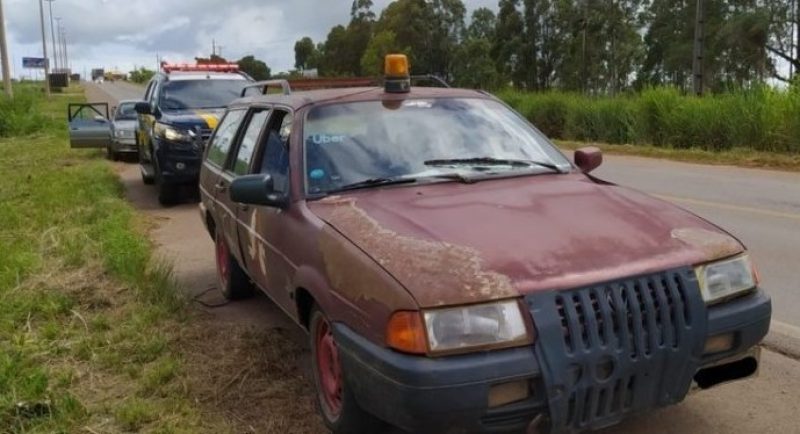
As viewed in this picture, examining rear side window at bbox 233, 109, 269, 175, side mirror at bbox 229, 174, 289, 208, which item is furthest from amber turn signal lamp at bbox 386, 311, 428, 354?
rear side window at bbox 233, 109, 269, 175

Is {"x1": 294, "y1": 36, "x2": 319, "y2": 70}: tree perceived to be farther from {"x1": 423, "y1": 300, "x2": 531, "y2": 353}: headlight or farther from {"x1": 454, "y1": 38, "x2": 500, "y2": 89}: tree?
{"x1": 423, "y1": 300, "x2": 531, "y2": 353}: headlight

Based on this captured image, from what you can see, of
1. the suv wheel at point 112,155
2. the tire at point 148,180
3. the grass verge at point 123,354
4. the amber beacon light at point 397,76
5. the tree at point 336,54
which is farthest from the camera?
the tree at point 336,54

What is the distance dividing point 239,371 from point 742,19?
56.6 metres

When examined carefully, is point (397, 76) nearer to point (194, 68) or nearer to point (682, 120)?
point (194, 68)

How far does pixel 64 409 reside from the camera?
3.99 m

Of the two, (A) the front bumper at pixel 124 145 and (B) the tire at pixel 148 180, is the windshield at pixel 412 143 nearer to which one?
(B) the tire at pixel 148 180

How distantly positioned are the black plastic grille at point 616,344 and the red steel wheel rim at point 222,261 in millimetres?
3754

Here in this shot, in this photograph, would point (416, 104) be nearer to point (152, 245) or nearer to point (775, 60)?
point (152, 245)

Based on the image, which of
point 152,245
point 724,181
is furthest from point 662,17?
point 152,245

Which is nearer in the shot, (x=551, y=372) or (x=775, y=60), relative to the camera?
(x=551, y=372)

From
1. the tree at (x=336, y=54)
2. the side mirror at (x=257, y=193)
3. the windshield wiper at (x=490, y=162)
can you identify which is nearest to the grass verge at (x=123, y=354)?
the side mirror at (x=257, y=193)

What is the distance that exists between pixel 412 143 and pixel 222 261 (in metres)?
2.63

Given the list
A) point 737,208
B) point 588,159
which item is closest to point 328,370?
point 588,159

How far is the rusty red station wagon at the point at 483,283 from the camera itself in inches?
113
